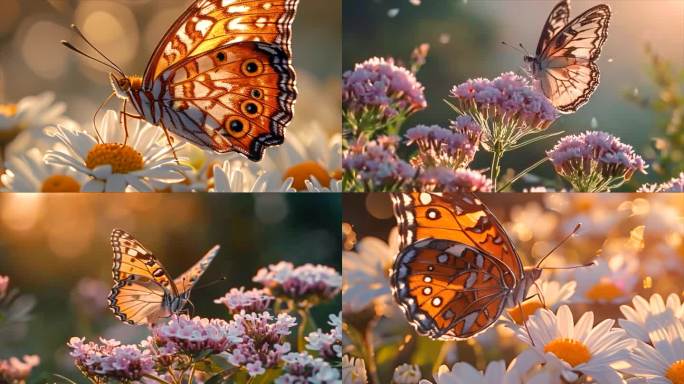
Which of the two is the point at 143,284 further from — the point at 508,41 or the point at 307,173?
the point at 508,41

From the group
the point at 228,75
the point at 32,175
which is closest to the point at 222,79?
the point at 228,75

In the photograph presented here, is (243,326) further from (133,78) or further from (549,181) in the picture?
(549,181)

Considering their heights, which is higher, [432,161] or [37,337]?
[432,161]

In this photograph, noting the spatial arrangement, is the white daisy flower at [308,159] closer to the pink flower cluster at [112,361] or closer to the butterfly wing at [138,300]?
the butterfly wing at [138,300]

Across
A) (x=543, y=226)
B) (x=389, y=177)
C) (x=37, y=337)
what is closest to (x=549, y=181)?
(x=543, y=226)

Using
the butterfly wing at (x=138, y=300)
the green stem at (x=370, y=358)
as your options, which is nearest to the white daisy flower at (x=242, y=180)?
the butterfly wing at (x=138, y=300)

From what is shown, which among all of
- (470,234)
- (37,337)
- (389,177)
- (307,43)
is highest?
(307,43)

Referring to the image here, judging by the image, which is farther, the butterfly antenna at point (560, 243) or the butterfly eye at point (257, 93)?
the butterfly antenna at point (560, 243)
